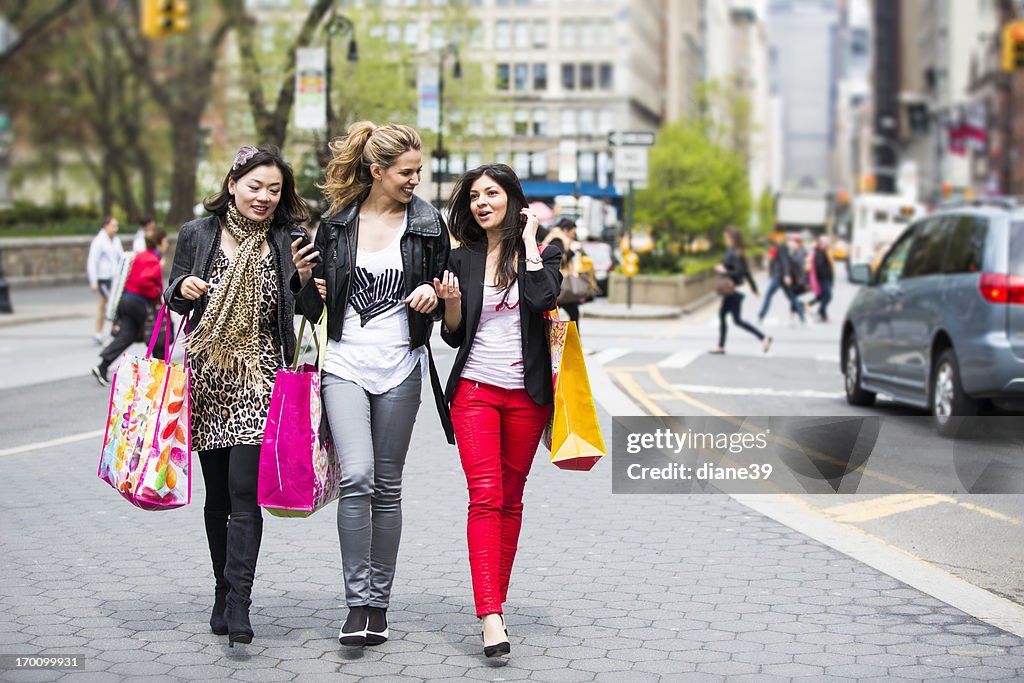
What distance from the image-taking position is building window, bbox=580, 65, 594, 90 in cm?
12419

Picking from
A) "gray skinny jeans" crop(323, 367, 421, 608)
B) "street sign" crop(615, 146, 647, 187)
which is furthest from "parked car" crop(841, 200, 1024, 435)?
"street sign" crop(615, 146, 647, 187)

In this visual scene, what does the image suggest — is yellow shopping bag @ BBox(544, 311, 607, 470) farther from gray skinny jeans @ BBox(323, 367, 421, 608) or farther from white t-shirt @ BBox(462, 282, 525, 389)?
gray skinny jeans @ BBox(323, 367, 421, 608)

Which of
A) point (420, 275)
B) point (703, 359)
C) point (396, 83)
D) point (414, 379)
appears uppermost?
point (396, 83)

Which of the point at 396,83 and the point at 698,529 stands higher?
the point at 396,83

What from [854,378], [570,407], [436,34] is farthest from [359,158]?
[436,34]

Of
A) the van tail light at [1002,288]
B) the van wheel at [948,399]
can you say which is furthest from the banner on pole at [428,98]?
the van tail light at [1002,288]

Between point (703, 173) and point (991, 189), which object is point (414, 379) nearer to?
point (703, 173)

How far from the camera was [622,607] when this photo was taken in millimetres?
6578

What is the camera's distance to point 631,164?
35.3 metres

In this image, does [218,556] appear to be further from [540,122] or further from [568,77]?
[568,77]

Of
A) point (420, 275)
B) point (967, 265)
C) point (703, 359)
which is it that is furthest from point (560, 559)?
point (703, 359)

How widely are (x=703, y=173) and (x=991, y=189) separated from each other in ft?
156

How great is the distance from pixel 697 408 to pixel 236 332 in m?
9.26

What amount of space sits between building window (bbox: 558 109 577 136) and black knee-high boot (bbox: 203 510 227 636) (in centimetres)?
11711
